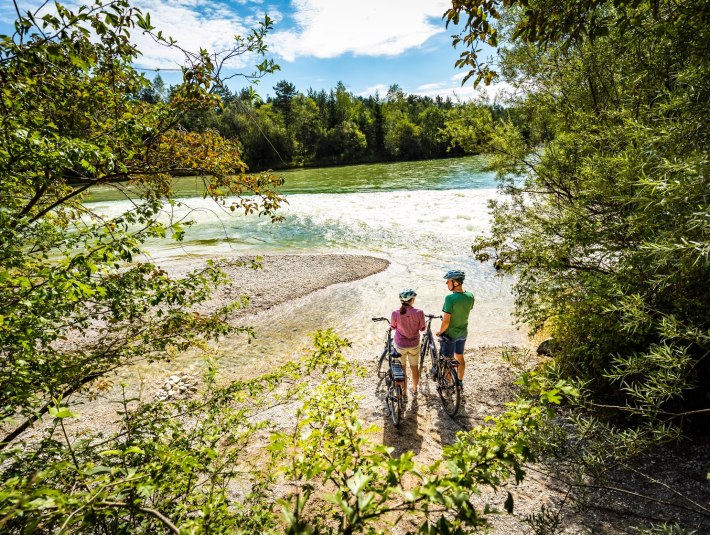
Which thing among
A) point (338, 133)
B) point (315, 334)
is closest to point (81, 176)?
point (315, 334)

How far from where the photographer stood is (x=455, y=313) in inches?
262

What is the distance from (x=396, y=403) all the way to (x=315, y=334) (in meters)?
2.68

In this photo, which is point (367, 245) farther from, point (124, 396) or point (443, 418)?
point (124, 396)

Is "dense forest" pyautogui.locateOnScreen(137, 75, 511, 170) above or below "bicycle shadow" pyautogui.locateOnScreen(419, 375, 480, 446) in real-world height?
above

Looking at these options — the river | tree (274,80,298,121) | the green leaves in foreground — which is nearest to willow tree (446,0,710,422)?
the green leaves in foreground

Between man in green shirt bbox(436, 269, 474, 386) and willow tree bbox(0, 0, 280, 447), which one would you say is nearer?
willow tree bbox(0, 0, 280, 447)

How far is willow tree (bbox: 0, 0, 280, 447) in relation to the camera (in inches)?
112

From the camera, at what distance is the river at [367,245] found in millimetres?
11594

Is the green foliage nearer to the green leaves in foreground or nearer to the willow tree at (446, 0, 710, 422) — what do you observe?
the willow tree at (446, 0, 710, 422)

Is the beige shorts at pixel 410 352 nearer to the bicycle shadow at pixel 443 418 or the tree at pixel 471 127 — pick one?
the bicycle shadow at pixel 443 418

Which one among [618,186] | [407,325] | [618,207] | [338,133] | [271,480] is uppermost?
[338,133]

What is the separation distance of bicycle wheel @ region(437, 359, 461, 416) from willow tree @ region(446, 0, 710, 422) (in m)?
2.08

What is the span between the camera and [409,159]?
267ft

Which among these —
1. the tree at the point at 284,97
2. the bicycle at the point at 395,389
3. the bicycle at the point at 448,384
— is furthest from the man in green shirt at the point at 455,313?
the tree at the point at 284,97
